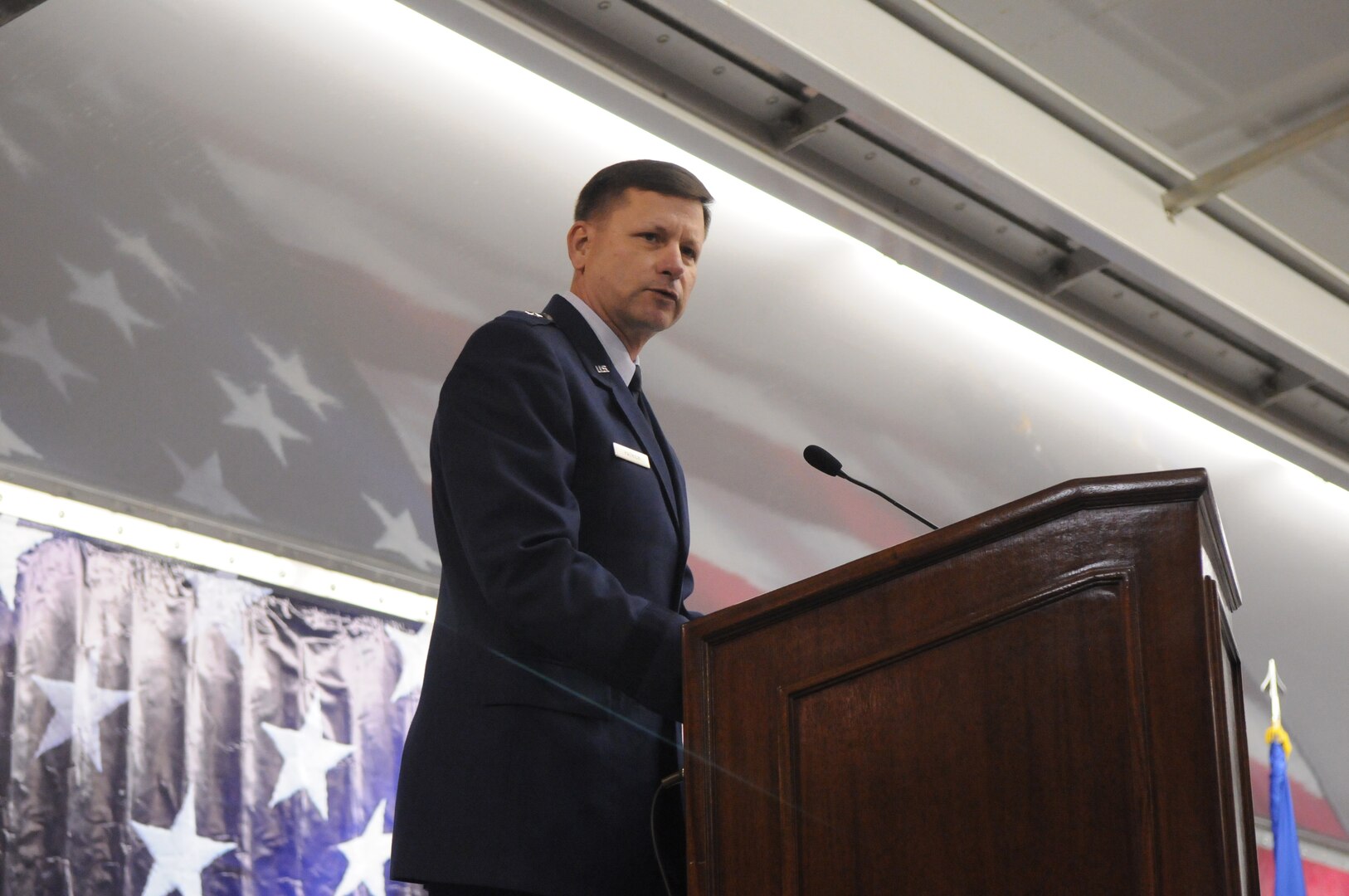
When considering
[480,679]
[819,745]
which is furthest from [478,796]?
[819,745]

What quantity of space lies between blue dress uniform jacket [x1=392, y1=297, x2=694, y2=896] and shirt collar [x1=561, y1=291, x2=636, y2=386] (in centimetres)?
22

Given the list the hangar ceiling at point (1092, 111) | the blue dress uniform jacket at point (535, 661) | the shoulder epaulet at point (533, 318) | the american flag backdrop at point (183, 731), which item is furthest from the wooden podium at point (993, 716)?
the hangar ceiling at point (1092, 111)

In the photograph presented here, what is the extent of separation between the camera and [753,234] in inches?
162

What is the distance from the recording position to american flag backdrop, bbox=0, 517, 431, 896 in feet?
9.02

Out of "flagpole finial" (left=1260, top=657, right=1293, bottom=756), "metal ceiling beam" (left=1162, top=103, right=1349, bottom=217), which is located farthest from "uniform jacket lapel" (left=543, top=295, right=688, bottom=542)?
"flagpole finial" (left=1260, top=657, right=1293, bottom=756)

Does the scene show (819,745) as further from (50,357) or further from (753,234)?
(753,234)

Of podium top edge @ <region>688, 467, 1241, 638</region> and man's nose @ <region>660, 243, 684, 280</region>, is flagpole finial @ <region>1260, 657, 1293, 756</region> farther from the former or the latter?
podium top edge @ <region>688, 467, 1241, 638</region>

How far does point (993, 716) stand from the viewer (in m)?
1.33

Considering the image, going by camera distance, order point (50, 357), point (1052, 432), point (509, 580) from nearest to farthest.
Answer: point (509, 580)
point (50, 357)
point (1052, 432)

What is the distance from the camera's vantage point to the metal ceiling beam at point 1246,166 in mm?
4363

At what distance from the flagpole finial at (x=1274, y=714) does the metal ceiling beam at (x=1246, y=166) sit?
65.7 inches

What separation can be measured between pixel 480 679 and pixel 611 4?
86.1 inches

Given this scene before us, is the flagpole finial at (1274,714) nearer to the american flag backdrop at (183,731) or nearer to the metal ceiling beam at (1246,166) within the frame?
the metal ceiling beam at (1246,166)

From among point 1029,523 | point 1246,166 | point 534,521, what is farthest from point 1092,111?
point 1029,523
